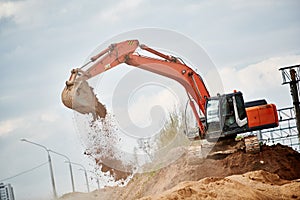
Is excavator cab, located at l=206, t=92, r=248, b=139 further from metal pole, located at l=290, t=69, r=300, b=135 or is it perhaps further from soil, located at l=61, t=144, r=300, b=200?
metal pole, located at l=290, t=69, r=300, b=135

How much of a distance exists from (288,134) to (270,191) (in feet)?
45.8

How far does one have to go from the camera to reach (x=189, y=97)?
2125 cm

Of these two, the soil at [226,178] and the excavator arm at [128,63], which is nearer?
the soil at [226,178]

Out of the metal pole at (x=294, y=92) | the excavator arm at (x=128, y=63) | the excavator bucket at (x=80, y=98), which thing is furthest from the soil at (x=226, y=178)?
the excavator bucket at (x=80, y=98)

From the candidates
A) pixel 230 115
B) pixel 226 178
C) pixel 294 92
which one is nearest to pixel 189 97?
pixel 230 115

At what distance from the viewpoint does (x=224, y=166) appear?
1888cm

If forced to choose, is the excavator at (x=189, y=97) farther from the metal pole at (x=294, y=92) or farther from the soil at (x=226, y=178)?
the metal pole at (x=294, y=92)

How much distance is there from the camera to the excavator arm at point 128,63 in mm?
17766

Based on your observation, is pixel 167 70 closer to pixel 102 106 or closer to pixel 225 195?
pixel 102 106

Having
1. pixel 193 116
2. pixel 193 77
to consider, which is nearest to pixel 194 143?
pixel 193 116

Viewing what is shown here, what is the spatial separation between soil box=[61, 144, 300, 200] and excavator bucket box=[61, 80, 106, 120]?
3380 mm

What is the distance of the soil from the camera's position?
14.7 metres

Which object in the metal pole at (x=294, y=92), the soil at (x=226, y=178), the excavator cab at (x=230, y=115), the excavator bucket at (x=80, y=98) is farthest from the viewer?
the metal pole at (x=294, y=92)

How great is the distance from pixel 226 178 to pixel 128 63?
6.14 m
